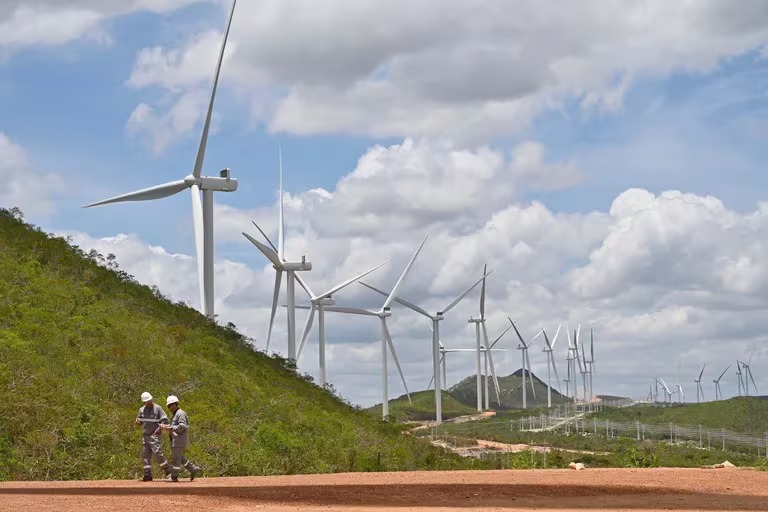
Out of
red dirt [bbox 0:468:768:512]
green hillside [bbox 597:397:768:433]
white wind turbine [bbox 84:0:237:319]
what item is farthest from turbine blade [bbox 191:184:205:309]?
green hillside [bbox 597:397:768:433]

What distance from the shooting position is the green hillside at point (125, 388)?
38406 mm

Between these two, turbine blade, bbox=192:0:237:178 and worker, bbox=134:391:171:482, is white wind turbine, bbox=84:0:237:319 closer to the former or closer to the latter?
turbine blade, bbox=192:0:237:178

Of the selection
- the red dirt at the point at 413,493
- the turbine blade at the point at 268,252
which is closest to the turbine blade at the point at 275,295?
the turbine blade at the point at 268,252

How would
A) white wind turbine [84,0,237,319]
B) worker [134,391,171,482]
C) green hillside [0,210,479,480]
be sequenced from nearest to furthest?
worker [134,391,171,482] < green hillside [0,210,479,480] < white wind turbine [84,0,237,319]

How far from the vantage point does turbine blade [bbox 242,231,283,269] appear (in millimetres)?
87850

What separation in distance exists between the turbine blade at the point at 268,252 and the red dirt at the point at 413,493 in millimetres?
53175

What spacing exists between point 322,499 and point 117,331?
32.8 m

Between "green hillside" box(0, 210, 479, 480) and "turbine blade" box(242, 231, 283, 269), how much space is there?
11332 millimetres

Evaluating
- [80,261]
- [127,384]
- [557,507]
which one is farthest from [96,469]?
[80,261]

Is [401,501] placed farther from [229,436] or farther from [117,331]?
[117,331]

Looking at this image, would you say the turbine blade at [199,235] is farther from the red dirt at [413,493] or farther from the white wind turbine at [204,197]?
the red dirt at [413,493]

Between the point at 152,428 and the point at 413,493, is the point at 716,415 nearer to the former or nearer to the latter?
the point at 152,428

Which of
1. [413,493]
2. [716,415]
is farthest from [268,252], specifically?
[716,415]

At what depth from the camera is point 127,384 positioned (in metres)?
48.3
